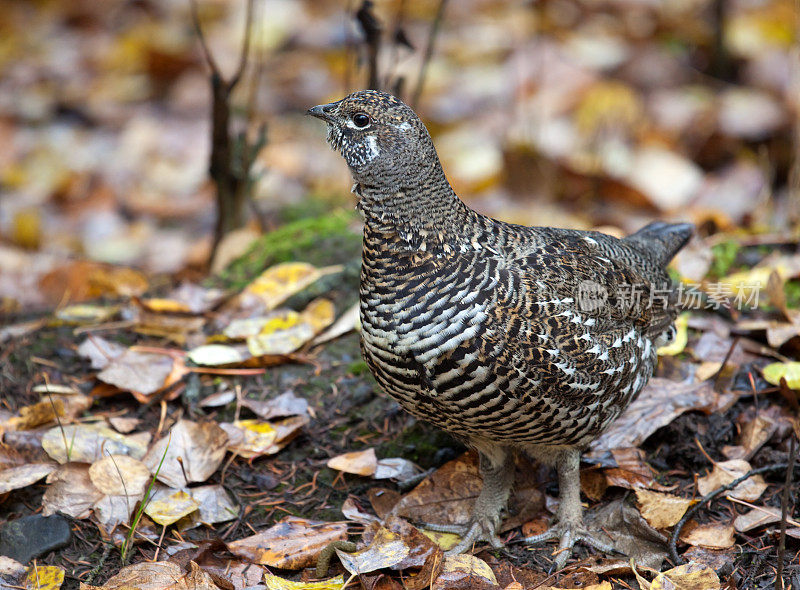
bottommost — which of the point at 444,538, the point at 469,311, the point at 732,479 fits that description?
the point at 444,538

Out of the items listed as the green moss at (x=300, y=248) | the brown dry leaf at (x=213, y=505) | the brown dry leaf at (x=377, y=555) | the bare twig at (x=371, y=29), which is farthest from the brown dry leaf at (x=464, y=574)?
the bare twig at (x=371, y=29)

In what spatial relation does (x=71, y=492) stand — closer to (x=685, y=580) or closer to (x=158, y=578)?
(x=158, y=578)

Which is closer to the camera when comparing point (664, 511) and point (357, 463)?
point (664, 511)

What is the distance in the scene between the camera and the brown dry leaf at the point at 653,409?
3.93 m

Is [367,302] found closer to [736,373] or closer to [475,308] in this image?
[475,308]

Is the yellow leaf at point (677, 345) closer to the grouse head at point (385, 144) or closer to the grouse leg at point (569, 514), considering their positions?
the grouse leg at point (569, 514)

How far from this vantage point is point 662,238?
14.3ft

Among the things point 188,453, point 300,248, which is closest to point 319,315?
→ point 300,248

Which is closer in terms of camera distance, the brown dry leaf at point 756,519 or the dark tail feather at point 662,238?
the brown dry leaf at point 756,519

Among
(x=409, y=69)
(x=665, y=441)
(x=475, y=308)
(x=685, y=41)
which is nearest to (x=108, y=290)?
(x=475, y=308)

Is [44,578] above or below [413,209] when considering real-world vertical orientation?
below

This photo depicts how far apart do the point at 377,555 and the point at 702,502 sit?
1.40 meters

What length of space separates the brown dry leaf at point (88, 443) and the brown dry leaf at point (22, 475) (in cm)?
9

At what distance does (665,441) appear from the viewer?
4.01 m
